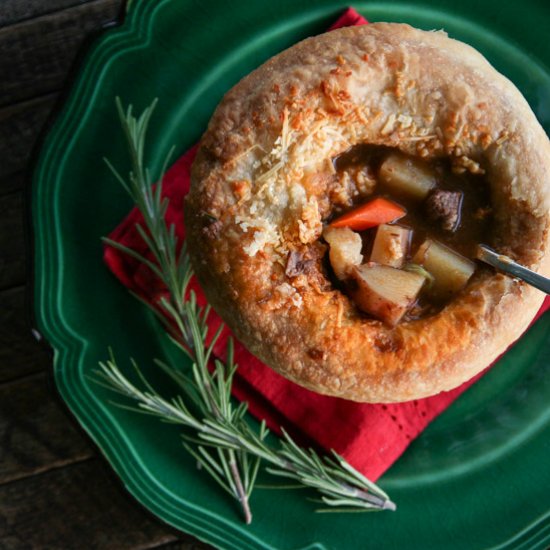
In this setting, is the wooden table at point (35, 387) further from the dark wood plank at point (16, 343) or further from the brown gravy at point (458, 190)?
the brown gravy at point (458, 190)

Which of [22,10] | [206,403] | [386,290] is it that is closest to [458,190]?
[386,290]

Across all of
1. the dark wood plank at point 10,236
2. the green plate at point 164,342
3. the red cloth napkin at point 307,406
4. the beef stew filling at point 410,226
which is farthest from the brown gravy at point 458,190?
the dark wood plank at point 10,236

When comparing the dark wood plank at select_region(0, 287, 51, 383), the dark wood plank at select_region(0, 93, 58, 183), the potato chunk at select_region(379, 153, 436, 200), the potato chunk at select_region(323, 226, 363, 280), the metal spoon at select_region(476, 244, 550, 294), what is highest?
the potato chunk at select_region(379, 153, 436, 200)

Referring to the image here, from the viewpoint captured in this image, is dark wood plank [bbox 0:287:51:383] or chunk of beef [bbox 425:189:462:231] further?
dark wood plank [bbox 0:287:51:383]

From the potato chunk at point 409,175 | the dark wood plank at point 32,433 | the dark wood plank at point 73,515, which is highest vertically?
the potato chunk at point 409,175

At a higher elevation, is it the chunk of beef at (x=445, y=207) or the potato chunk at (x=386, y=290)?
the chunk of beef at (x=445, y=207)

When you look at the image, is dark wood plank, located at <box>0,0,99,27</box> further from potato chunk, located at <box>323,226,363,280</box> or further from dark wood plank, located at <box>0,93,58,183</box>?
potato chunk, located at <box>323,226,363,280</box>

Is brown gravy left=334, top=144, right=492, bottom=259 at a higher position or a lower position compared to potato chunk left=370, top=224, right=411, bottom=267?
higher

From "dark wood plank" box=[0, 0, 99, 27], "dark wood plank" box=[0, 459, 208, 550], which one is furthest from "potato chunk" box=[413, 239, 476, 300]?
"dark wood plank" box=[0, 0, 99, 27]
